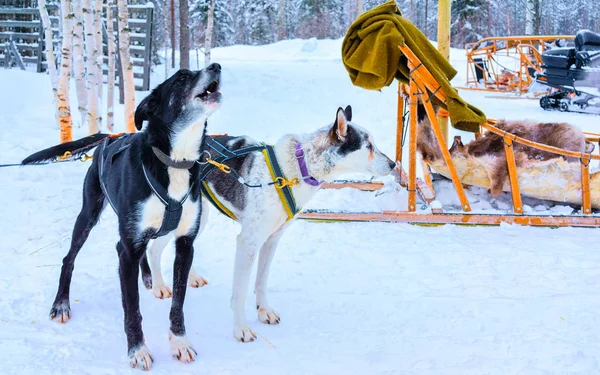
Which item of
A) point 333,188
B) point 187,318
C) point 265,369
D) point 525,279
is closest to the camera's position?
point 265,369

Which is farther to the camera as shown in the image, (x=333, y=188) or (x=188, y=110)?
(x=333, y=188)

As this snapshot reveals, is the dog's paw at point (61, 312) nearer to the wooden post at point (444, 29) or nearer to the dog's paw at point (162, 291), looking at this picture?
the dog's paw at point (162, 291)

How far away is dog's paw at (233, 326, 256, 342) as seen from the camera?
120 inches

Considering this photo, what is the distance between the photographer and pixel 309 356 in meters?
2.89

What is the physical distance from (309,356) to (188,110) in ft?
4.61

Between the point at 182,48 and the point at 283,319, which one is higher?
the point at 182,48

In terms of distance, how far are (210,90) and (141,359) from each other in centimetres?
133

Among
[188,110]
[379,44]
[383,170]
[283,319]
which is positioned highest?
[379,44]

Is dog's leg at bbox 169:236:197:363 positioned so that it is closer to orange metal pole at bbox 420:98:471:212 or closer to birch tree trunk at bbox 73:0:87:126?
orange metal pole at bbox 420:98:471:212

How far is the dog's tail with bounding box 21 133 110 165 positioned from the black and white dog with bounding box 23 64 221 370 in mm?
711

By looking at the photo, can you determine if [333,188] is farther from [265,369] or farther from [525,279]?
[265,369]

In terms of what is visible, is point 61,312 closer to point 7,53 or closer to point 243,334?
point 243,334

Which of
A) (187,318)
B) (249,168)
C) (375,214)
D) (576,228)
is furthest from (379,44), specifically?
(187,318)

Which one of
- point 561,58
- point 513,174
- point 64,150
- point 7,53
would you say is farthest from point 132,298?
point 7,53
